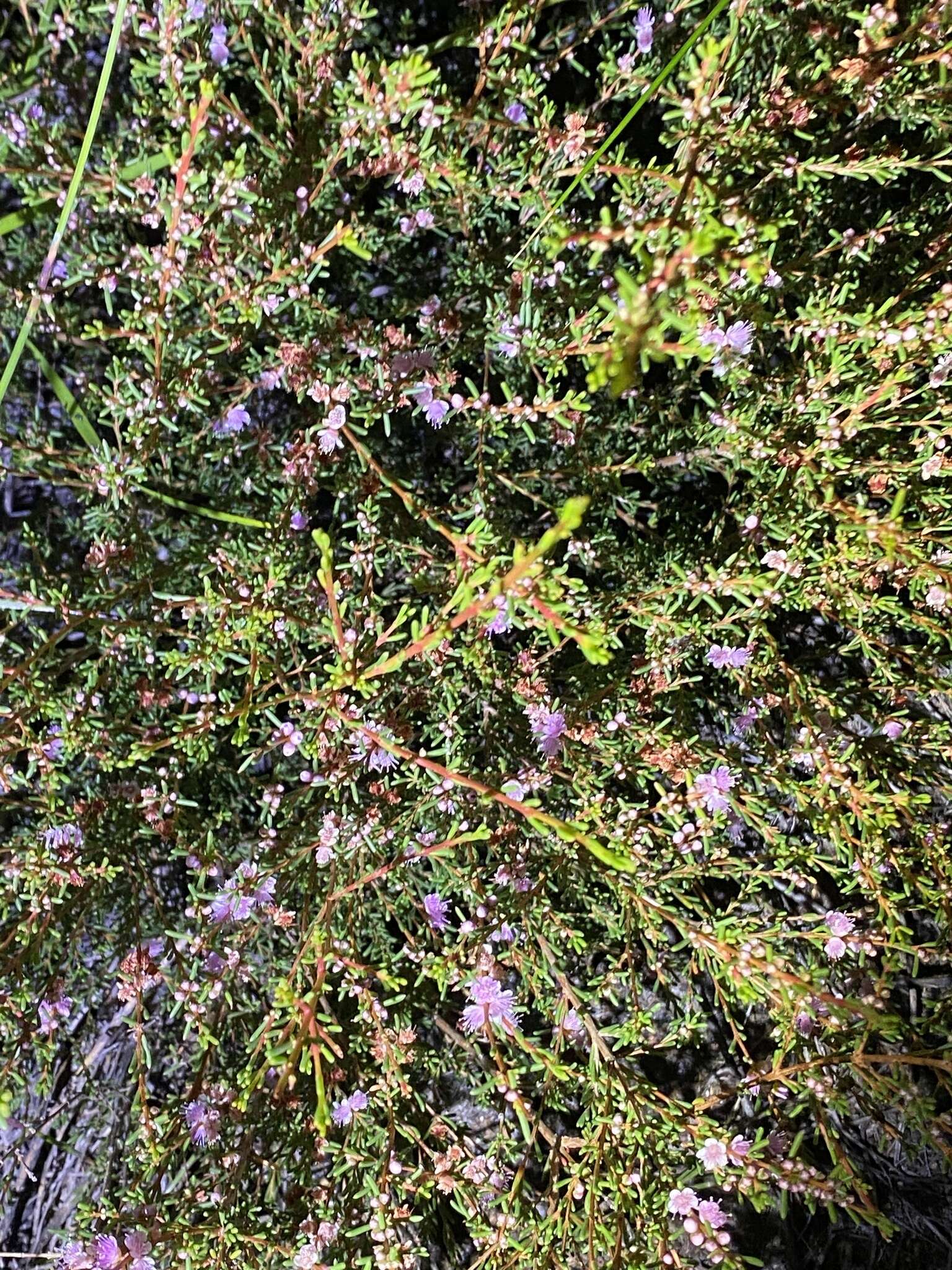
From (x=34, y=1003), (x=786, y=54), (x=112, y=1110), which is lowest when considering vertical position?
(x=112, y=1110)

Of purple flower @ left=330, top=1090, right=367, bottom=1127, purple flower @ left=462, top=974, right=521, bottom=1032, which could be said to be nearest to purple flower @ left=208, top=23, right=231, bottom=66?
purple flower @ left=462, top=974, right=521, bottom=1032

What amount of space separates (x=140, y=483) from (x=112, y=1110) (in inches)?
74.5

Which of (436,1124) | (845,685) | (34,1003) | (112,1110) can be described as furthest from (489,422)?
(112,1110)

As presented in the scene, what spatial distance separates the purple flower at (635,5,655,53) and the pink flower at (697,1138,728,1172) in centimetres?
247

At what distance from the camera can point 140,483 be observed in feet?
7.64

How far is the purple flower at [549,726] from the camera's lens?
206 centimetres

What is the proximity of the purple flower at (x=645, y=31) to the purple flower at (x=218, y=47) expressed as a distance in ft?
3.34

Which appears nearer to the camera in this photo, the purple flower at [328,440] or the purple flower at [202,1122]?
the purple flower at [328,440]

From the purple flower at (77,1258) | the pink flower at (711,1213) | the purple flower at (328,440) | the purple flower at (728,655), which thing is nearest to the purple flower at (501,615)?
the purple flower at (328,440)

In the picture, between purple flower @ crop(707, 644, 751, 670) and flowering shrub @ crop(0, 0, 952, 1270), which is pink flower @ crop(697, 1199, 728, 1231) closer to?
flowering shrub @ crop(0, 0, 952, 1270)

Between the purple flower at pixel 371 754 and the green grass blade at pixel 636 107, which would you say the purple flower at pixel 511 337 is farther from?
the purple flower at pixel 371 754

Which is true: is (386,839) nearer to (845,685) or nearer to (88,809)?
(88,809)

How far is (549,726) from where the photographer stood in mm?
2066

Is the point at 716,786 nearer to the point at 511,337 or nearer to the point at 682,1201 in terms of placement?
the point at 682,1201
